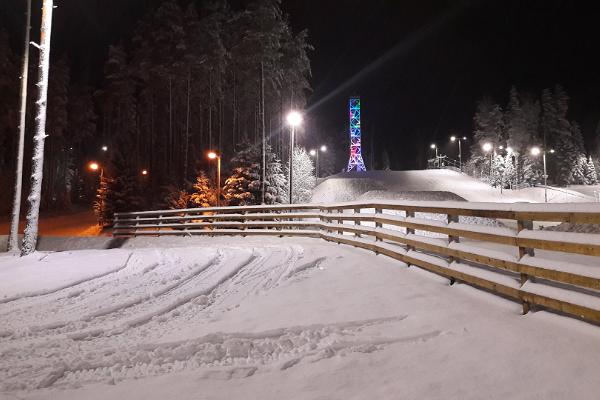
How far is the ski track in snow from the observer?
4.13 meters

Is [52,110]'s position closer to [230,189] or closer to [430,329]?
[230,189]

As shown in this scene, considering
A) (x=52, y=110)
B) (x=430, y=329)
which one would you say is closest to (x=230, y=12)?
(x=52, y=110)

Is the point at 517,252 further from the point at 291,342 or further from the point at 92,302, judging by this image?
the point at 92,302

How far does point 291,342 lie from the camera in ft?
15.3

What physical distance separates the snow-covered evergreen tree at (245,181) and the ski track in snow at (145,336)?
81.0 ft

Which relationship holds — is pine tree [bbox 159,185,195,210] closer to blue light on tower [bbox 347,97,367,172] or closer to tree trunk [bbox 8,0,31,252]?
tree trunk [bbox 8,0,31,252]

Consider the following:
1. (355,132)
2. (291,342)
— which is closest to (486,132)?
(355,132)

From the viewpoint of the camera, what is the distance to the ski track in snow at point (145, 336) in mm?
4129

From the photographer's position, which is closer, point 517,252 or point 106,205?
point 517,252

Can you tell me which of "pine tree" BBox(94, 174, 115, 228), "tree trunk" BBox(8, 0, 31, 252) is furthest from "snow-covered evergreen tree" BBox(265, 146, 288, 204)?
"tree trunk" BBox(8, 0, 31, 252)

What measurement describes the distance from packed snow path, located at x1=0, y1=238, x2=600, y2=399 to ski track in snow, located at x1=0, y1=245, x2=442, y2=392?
0.8 inches

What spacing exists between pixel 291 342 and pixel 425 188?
2423 inches

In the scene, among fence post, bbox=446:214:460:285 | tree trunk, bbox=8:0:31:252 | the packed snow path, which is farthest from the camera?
tree trunk, bbox=8:0:31:252

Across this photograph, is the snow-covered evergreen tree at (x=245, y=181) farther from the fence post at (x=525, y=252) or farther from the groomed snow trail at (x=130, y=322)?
the fence post at (x=525, y=252)
